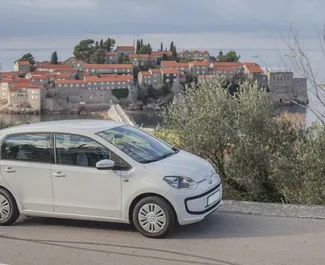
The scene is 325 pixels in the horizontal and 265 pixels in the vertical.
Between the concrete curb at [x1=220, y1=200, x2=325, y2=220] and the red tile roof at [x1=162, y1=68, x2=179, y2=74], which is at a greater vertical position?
the red tile roof at [x1=162, y1=68, x2=179, y2=74]

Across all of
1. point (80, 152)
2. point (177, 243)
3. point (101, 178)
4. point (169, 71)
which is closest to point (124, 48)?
point (169, 71)

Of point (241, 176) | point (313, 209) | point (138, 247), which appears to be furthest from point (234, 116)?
point (138, 247)

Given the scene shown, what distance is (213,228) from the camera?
639cm

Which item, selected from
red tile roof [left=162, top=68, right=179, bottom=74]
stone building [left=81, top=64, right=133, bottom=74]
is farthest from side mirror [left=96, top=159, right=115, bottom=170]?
stone building [left=81, top=64, right=133, bottom=74]

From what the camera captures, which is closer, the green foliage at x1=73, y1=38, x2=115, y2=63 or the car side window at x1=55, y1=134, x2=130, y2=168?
the car side window at x1=55, y1=134, x2=130, y2=168


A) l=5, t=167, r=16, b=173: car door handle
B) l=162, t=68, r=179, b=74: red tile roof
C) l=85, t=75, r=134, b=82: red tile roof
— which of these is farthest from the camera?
l=162, t=68, r=179, b=74: red tile roof

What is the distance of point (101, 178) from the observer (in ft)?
20.3

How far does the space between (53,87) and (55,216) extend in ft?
369

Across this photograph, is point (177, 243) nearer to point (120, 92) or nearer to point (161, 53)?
point (120, 92)

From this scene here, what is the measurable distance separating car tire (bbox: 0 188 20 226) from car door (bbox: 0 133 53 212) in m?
0.12

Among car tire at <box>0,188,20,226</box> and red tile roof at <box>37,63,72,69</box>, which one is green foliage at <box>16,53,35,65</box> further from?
car tire at <box>0,188,20,226</box>

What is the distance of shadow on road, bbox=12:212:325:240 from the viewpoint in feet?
20.1

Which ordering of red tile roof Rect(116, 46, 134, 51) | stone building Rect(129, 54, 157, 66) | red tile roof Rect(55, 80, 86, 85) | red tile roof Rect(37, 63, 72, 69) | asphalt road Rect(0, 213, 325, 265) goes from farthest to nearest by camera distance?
red tile roof Rect(116, 46, 134, 51), stone building Rect(129, 54, 157, 66), red tile roof Rect(37, 63, 72, 69), red tile roof Rect(55, 80, 86, 85), asphalt road Rect(0, 213, 325, 265)

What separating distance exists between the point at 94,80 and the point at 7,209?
11396 centimetres
